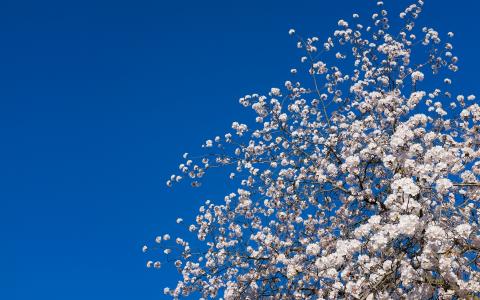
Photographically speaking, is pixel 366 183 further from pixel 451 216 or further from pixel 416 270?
pixel 416 270

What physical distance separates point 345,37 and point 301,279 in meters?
6.68

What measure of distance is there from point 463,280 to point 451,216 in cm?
149

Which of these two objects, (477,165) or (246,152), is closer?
(477,165)

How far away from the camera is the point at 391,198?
6.89 metres

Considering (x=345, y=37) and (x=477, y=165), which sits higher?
(x=345, y=37)

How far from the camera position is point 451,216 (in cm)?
866

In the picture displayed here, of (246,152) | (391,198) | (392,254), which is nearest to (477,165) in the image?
(392,254)

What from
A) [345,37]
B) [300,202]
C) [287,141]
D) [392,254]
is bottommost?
[392,254]

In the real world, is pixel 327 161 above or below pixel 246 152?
below

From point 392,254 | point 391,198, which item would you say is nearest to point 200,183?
point 392,254

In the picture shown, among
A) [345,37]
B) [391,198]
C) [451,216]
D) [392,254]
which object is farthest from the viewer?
[345,37]

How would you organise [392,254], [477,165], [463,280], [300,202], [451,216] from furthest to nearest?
1. [300,202]
2. [477,165]
3. [451,216]
4. [392,254]
5. [463,280]

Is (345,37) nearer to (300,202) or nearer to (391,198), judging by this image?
(300,202)

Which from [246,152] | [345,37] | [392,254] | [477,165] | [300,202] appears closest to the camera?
[392,254]
